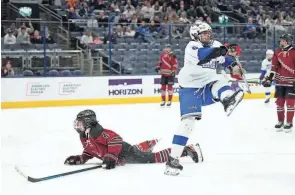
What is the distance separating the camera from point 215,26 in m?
14.1

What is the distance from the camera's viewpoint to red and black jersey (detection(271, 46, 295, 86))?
23.3ft

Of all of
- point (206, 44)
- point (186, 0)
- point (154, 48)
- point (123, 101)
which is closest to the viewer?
point (206, 44)

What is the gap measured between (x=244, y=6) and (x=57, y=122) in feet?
35.4

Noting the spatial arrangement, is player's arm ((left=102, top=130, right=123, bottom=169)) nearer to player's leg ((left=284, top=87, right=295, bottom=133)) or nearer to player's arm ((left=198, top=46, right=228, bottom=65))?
player's arm ((left=198, top=46, right=228, bottom=65))

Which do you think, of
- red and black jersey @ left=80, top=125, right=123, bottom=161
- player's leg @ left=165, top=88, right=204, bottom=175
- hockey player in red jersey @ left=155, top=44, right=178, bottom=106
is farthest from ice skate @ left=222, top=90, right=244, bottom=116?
hockey player in red jersey @ left=155, top=44, right=178, bottom=106

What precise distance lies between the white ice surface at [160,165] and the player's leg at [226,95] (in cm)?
59

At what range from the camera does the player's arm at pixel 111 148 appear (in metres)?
4.57

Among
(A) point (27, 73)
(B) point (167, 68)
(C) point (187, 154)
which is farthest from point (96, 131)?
(A) point (27, 73)

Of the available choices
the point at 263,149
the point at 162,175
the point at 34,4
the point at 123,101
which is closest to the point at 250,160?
the point at 263,149

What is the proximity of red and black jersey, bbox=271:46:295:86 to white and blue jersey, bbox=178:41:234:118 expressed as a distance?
8.87ft

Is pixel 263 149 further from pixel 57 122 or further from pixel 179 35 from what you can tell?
pixel 179 35

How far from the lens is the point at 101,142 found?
4637 millimetres

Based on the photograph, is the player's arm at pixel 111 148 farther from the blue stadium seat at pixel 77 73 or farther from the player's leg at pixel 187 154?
the blue stadium seat at pixel 77 73

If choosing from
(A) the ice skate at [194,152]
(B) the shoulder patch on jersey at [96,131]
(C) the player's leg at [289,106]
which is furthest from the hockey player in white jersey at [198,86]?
(C) the player's leg at [289,106]
